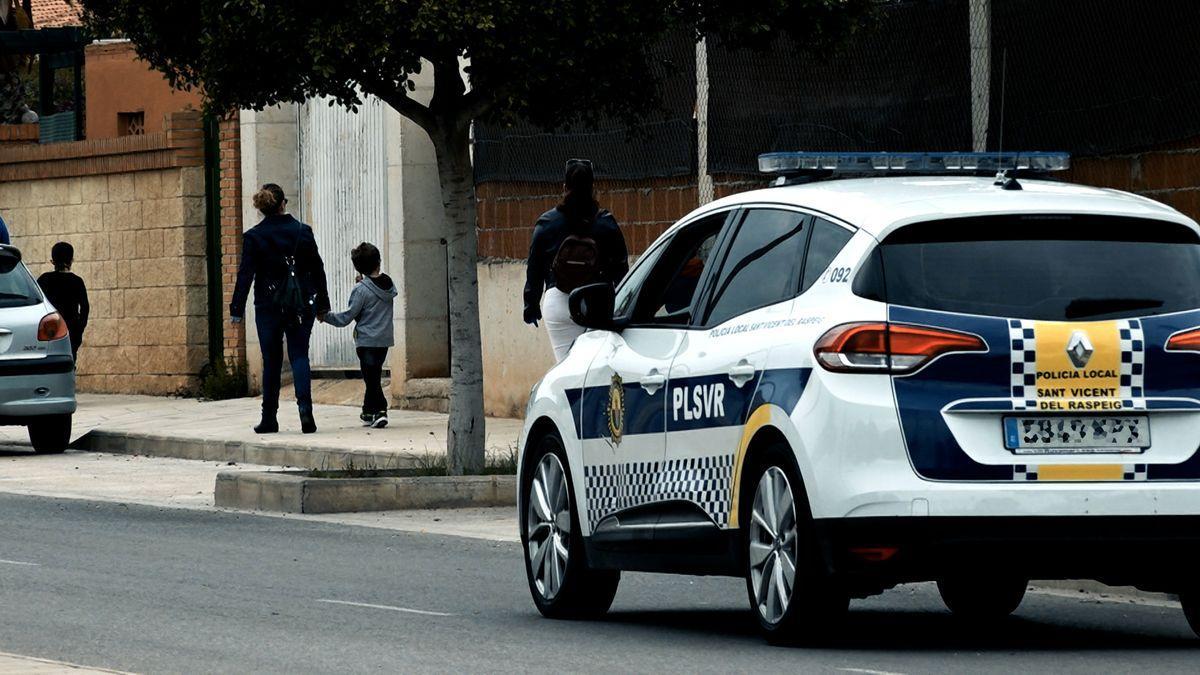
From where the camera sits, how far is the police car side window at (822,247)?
340 inches

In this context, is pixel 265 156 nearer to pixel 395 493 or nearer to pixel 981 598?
pixel 395 493

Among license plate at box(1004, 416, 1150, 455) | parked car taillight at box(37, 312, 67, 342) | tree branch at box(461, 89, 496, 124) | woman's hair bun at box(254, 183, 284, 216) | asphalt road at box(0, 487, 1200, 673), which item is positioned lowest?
asphalt road at box(0, 487, 1200, 673)

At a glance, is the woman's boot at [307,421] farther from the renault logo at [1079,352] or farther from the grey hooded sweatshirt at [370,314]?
the renault logo at [1079,352]

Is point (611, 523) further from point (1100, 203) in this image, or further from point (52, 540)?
point (52, 540)

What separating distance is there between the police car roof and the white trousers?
5743 millimetres

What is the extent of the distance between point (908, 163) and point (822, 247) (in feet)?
2.44

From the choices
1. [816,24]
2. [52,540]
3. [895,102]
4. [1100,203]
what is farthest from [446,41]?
[1100,203]

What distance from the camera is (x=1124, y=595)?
10953 mm

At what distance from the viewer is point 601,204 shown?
20.4m

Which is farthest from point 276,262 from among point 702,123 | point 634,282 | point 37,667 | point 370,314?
point 37,667

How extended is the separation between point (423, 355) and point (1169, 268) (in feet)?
48.4

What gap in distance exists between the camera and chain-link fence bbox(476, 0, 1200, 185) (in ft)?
51.3

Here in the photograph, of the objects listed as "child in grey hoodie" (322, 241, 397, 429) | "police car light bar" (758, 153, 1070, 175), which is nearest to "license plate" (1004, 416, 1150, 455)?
"police car light bar" (758, 153, 1070, 175)

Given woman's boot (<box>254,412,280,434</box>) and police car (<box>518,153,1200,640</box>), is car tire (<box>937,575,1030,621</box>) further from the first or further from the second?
woman's boot (<box>254,412,280,434</box>)
